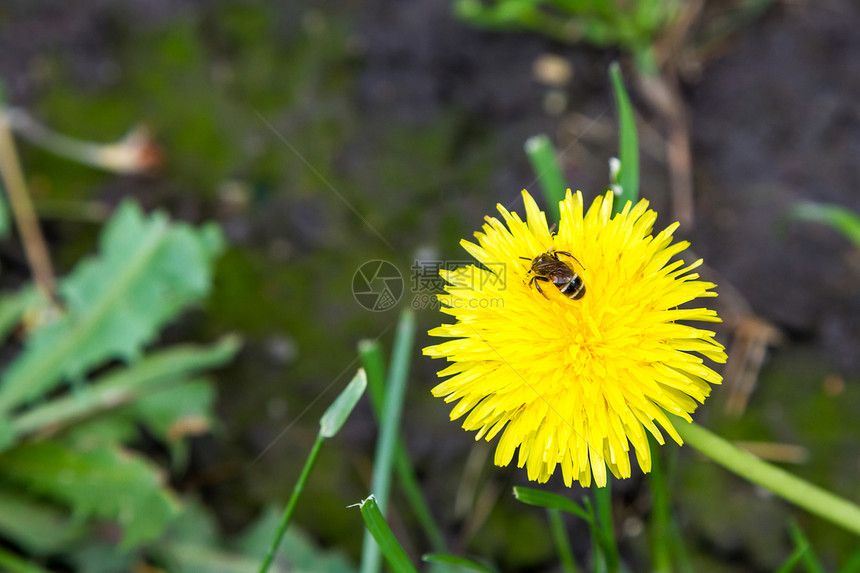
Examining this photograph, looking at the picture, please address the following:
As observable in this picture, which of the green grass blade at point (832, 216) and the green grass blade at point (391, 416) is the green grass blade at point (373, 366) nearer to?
the green grass blade at point (391, 416)

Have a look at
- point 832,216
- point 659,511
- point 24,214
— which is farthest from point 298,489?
point 24,214

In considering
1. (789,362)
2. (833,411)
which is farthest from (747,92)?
(833,411)

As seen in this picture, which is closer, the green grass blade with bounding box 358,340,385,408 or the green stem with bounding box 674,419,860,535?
the green stem with bounding box 674,419,860,535

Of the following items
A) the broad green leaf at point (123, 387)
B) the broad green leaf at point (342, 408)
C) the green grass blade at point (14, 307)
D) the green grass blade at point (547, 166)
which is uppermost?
the green grass blade at point (14, 307)

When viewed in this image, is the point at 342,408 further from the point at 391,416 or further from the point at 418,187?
the point at 418,187

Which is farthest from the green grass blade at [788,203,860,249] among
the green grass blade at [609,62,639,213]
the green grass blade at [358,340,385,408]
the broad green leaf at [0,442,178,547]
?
the broad green leaf at [0,442,178,547]

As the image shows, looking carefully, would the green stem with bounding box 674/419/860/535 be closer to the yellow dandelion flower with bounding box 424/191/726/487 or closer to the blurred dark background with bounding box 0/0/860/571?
the yellow dandelion flower with bounding box 424/191/726/487

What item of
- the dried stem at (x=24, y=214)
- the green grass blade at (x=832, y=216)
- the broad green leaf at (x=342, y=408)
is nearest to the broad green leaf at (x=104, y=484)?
the dried stem at (x=24, y=214)
